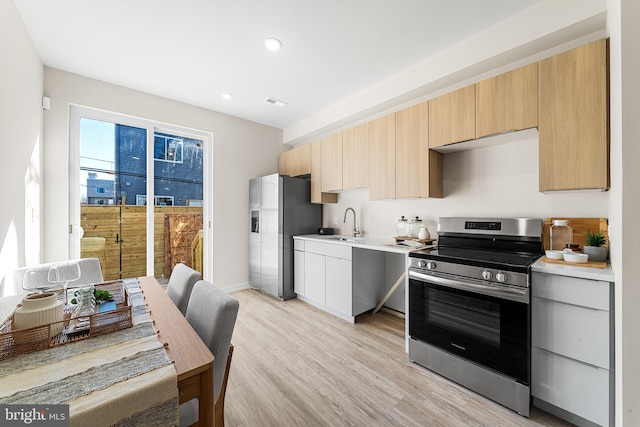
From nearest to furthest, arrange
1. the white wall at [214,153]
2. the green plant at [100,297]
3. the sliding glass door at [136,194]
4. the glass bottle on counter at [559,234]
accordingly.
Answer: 1. the green plant at [100,297]
2. the glass bottle on counter at [559,234]
3. the white wall at [214,153]
4. the sliding glass door at [136,194]

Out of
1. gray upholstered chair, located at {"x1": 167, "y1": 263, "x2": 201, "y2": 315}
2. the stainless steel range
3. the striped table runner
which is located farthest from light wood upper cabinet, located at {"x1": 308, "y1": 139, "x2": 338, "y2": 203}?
the striped table runner

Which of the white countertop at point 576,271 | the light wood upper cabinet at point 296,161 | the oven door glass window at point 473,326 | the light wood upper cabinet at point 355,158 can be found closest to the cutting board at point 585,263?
the white countertop at point 576,271

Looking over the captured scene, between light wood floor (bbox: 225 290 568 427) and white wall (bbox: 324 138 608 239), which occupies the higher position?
white wall (bbox: 324 138 608 239)

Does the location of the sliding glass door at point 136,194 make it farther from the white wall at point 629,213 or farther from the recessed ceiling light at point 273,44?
the white wall at point 629,213

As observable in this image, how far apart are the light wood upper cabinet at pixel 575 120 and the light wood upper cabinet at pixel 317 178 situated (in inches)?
94.5

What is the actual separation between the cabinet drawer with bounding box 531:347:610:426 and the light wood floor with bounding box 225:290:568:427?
0.16 m

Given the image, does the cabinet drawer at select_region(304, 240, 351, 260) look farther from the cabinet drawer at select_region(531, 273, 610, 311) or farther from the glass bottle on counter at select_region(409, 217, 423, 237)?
the cabinet drawer at select_region(531, 273, 610, 311)

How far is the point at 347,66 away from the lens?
104 inches

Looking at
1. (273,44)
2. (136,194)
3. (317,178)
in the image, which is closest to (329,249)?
(317,178)

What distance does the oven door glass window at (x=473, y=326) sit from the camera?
159 centimetres

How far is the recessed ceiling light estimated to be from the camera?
224cm

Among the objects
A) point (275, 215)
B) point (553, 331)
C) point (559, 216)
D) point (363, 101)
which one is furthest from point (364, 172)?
point (553, 331)

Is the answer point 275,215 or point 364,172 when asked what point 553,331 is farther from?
point 275,215

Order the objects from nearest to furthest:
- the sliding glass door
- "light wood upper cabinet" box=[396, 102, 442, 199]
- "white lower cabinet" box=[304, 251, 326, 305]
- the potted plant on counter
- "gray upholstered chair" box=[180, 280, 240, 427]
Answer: "gray upholstered chair" box=[180, 280, 240, 427], the potted plant on counter, "light wood upper cabinet" box=[396, 102, 442, 199], the sliding glass door, "white lower cabinet" box=[304, 251, 326, 305]
